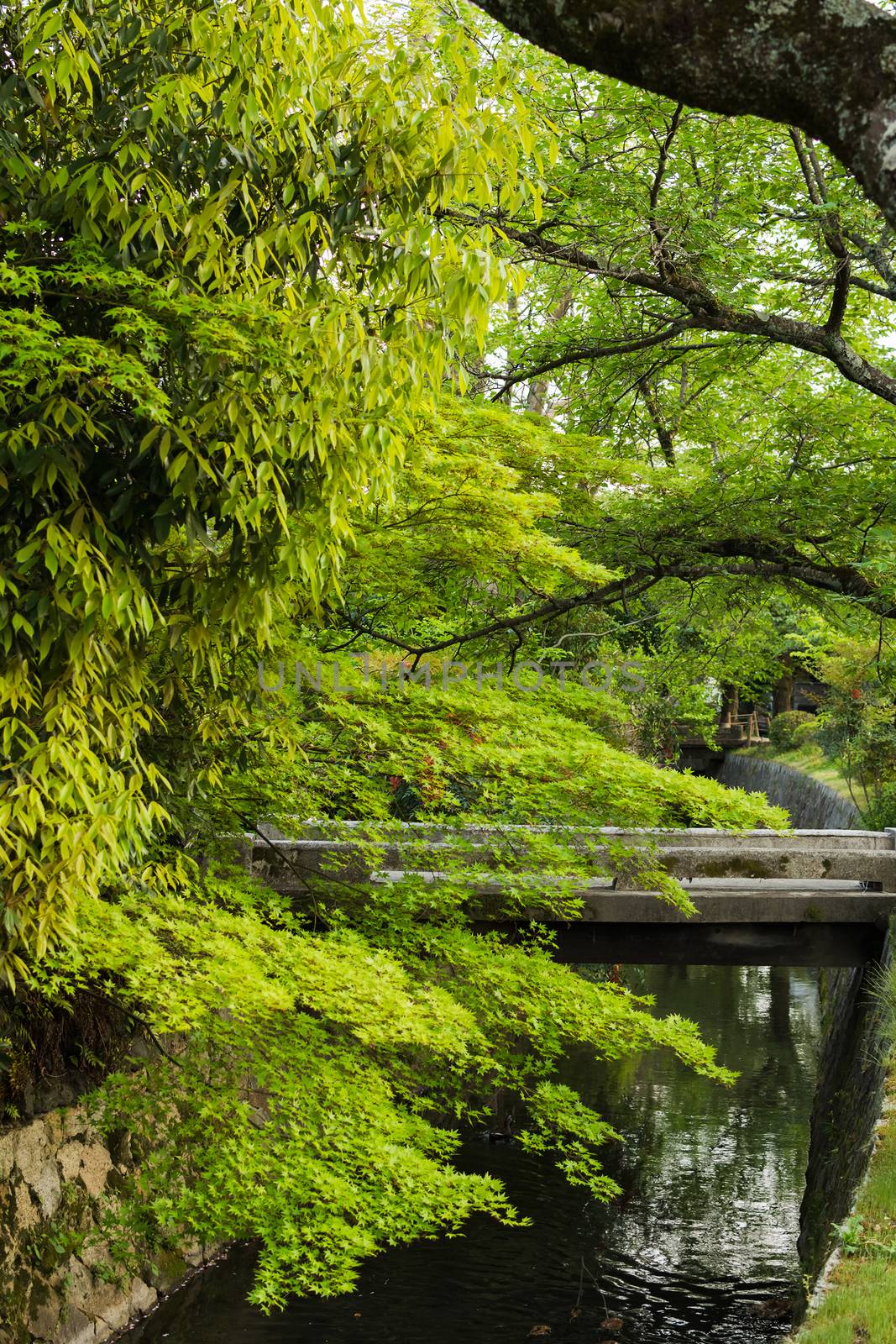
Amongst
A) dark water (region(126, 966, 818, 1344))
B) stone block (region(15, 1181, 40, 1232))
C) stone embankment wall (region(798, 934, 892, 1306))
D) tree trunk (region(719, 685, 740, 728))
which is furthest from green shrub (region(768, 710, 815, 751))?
stone block (region(15, 1181, 40, 1232))

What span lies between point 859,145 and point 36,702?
3.08 m

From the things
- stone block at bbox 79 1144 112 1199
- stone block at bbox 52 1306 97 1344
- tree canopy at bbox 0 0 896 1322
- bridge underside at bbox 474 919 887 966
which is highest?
tree canopy at bbox 0 0 896 1322

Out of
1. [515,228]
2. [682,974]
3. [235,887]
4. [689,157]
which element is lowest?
[682,974]

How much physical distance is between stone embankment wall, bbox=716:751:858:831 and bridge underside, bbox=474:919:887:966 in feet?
12.2

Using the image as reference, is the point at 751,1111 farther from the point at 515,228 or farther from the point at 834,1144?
the point at 515,228

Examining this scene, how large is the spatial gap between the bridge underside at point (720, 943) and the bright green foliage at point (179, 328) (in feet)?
17.8

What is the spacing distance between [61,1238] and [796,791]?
17.3m

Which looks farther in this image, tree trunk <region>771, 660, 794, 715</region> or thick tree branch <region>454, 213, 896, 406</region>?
tree trunk <region>771, 660, 794, 715</region>

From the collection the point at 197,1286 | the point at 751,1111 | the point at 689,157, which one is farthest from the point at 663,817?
the point at 751,1111

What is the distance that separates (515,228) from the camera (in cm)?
766

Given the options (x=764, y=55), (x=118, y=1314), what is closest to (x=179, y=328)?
(x=764, y=55)

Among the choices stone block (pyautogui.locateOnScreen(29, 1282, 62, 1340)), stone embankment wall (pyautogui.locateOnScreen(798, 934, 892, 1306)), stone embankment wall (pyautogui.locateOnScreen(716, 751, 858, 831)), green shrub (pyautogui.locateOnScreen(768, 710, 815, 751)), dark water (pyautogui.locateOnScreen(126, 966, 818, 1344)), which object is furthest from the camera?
green shrub (pyautogui.locateOnScreen(768, 710, 815, 751))

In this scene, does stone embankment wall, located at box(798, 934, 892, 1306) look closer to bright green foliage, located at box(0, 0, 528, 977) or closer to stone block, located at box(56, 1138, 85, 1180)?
stone block, located at box(56, 1138, 85, 1180)

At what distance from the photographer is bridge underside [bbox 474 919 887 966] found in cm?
934
